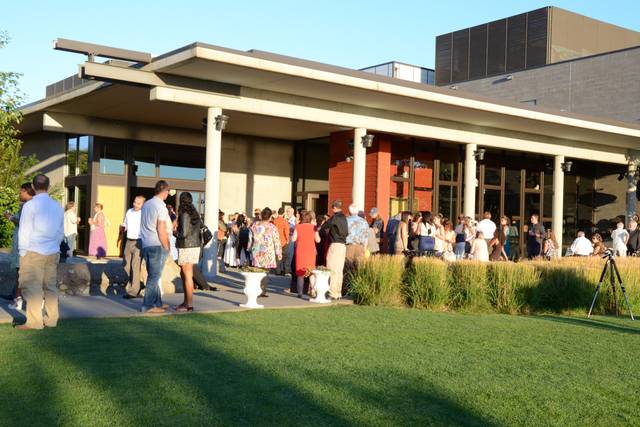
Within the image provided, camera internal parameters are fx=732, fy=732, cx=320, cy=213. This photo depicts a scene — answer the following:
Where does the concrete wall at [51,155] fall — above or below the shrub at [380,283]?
above

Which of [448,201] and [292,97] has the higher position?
[292,97]

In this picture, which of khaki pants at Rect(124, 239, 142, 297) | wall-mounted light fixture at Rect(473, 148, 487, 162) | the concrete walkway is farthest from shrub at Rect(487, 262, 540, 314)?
wall-mounted light fixture at Rect(473, 148, 487, 162)

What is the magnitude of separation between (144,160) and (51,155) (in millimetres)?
3140

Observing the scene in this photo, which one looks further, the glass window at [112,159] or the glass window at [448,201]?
the glass window at [448,201]

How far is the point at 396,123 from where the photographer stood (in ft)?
66.4

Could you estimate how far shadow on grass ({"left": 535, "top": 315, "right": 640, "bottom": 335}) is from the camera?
31.9 ft

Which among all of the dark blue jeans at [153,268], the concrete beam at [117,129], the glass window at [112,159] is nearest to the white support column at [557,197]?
the concrete beam at [117,129]

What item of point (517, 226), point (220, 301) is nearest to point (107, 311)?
point (220, 301)

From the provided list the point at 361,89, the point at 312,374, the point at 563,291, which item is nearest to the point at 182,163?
the point at 361,89

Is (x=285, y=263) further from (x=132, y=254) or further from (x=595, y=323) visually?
(x=595, y=323)

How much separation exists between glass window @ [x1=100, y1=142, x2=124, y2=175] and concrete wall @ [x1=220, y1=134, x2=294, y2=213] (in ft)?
11.2

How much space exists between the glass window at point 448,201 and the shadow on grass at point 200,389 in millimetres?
16539

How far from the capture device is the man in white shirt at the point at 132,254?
11.6m

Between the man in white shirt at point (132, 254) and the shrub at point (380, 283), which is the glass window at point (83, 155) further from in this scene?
the shrub at point (380, 283)
